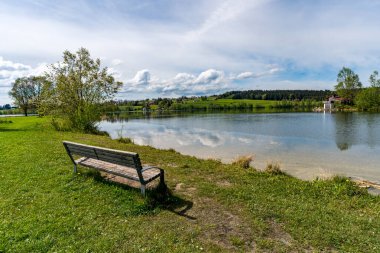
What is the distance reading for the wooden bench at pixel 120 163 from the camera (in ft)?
18.2

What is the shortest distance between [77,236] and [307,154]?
47.7ft

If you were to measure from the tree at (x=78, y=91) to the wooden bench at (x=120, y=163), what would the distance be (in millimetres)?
18015

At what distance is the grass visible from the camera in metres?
4.16

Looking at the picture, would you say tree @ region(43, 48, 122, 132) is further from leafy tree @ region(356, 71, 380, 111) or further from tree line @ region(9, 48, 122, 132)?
leafy tree @ region(356, 71, 380, 111)

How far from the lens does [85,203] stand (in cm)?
571

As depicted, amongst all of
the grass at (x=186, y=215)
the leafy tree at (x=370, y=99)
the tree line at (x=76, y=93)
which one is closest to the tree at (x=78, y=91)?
the tree line at (x=76, y=93)

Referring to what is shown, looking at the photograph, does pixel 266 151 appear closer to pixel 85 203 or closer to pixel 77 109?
pixel 85 203

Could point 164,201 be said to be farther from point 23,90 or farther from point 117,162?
point 23,90

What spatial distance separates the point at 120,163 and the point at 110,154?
35cm

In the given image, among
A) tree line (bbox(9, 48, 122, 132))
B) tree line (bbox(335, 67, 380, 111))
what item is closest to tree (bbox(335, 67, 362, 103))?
tree line (bbox(335, 67, 380, 111))

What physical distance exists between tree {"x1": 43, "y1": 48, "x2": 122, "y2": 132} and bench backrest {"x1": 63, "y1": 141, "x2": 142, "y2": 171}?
17.9m

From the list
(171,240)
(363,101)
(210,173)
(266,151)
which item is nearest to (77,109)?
(266,151)

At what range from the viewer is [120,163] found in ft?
19.4

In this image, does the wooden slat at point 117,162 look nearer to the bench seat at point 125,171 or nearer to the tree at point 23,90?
the bench seat at point 125,171
